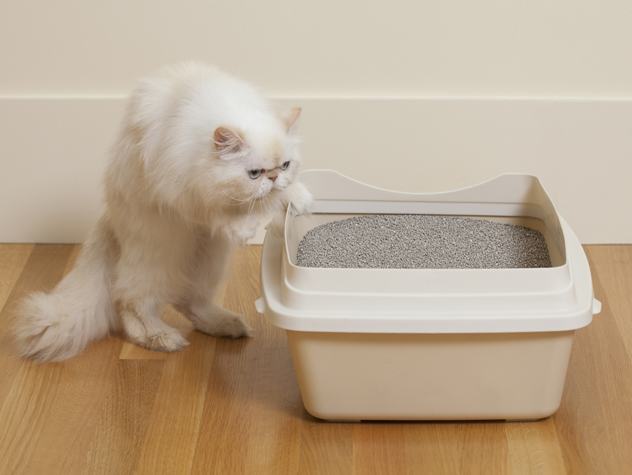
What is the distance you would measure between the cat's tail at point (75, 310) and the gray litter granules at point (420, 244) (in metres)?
0.49

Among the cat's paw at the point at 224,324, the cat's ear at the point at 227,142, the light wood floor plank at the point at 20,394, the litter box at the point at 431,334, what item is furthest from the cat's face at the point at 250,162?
the light wood floor plank at the point at 20,394

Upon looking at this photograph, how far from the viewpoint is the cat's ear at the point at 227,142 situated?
3.53 ft

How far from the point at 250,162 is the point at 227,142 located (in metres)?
0.06

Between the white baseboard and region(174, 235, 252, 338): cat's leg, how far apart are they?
0.49 metres

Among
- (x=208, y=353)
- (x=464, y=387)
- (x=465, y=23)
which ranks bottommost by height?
(x=208, y=353)

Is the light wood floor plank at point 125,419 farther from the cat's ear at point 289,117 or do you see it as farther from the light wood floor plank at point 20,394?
the cat's ear at point 289,117

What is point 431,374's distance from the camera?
117 cm

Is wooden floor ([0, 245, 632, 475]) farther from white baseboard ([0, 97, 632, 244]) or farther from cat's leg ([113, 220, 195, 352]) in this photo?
white baseboard ([0, 97, 632, 244])

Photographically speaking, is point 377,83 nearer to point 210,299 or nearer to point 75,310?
point 210,299

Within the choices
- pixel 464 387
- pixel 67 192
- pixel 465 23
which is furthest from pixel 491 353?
pixel 67 192

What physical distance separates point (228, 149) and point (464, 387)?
605 millimetres

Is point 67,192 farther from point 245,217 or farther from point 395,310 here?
point 395,310

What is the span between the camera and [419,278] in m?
1.11

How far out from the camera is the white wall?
5.59ft
